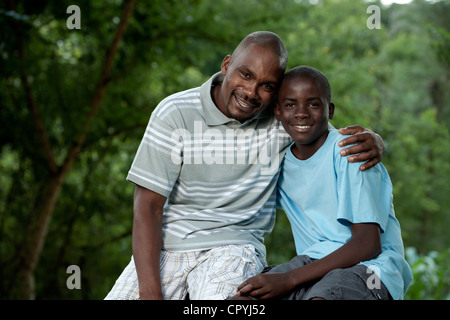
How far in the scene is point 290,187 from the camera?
2.17 metres

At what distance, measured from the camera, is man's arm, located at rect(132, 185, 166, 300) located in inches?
79.0

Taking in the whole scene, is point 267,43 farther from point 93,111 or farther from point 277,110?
point 93,111

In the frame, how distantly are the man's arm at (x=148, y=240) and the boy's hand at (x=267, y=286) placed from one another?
0.36 meters

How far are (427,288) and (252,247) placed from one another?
2881mm

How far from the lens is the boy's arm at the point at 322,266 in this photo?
180 cm

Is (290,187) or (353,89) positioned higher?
→ (353,89)

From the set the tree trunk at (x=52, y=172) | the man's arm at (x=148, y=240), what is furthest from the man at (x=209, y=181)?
the tree trunk at (x=52, y=172)

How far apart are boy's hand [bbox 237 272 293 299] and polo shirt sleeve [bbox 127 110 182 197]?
0.49 meters

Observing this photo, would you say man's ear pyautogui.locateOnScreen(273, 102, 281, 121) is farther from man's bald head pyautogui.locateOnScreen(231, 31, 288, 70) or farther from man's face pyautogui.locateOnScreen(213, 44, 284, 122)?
man's bald head pyautogui.locateOnScreen(231, 31, 288, 70)

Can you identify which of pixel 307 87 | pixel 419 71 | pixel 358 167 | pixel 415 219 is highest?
pixel 419 71

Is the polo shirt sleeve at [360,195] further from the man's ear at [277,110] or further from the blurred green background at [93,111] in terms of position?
the blurred green background at [93,111]

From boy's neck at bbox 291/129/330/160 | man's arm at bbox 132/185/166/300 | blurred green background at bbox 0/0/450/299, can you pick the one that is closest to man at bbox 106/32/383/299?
man's arm at bbox 132/185/166/300
